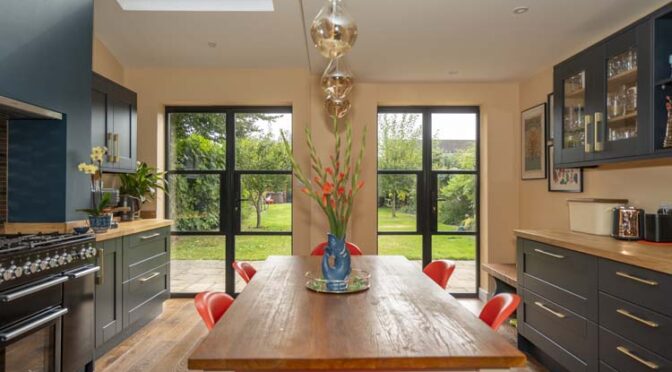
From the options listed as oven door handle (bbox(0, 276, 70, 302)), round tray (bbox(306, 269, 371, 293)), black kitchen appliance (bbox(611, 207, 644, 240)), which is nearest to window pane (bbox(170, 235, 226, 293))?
oven door handle (bbox(0, 276, 70, 302))

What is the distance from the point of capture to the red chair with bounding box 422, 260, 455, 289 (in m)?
2.34

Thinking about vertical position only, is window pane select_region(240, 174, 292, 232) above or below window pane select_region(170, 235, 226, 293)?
above

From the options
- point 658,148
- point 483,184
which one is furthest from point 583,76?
point 483,184

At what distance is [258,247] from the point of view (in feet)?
15.1

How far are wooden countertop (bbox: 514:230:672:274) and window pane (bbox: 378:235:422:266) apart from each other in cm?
173

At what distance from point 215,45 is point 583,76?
3.10m

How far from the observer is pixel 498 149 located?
4.40 metres

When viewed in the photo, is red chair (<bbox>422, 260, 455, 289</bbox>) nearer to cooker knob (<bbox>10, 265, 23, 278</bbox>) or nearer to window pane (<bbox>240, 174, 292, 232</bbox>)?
cooker knob (<bbox>10, 265, 23, 278</bbox>)

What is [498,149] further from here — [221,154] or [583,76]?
[221,154]

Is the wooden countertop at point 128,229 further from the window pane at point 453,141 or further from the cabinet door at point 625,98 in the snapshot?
the cabinet door at point 625,98

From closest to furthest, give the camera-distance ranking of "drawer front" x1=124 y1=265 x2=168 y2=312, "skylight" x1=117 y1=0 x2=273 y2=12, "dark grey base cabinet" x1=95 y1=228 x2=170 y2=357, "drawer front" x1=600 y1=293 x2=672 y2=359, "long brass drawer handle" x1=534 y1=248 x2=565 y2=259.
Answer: "drawer front" x1=600 y1=293 x2=672 y2=359, "long brass drawer handle" x1=534 y1=248 x2=565 y2=259, "dark grey base cabinet" x1=95 y1=228 x2=170 y2=357, "drawer front" x1=124 y1=265 x2=168 y2=312, "skylight" x1=117 y1=0 x2=273 y2=12

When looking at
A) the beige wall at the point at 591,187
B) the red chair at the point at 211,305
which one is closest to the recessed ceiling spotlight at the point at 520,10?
the beige wall at the point at 591,187

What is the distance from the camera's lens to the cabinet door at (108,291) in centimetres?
279

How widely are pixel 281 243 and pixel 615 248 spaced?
3.21 meters
